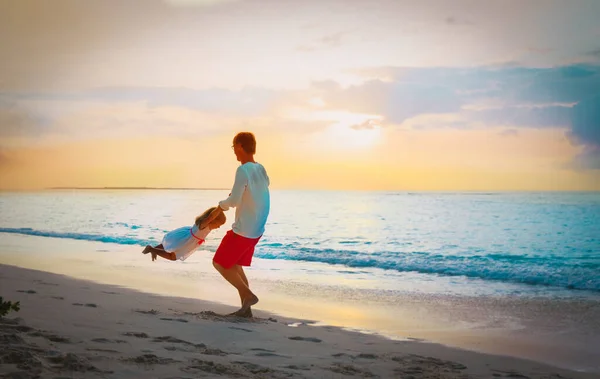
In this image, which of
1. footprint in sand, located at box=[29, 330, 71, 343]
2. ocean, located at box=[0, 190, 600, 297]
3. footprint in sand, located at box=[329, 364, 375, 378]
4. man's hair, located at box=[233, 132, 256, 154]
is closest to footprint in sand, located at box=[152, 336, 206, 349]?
footprint in sand, located at box=[29, 330, 71, 343]

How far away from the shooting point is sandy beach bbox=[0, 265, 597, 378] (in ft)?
12.8

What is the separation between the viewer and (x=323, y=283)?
33.5 ft

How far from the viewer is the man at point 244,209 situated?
Result: 603 centimetres

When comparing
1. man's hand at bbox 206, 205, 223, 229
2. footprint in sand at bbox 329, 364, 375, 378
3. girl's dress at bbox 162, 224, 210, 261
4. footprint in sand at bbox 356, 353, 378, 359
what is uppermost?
man's hand at bbox 206, 205, 223, 229

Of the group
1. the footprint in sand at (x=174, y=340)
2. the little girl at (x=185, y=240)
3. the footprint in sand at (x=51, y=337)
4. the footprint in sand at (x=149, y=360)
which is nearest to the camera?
the footprint in sand at (x=149, y=360)

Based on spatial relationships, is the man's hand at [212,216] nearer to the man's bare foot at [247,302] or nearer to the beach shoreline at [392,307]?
the man's bare foot at [247,302]

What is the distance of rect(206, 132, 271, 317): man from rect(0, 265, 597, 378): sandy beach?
59 cm

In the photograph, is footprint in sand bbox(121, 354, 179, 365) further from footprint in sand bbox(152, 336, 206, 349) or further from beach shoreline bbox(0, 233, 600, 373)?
beach shoreline bbox(0, 233, 600, 373)

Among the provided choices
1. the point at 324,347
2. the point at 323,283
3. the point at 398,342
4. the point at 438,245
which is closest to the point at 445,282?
the point at 323,283

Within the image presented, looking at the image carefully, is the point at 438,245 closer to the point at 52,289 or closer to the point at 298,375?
the point at 52,289

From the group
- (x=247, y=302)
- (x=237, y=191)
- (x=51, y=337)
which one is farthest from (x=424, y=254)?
(x=51, y=337)

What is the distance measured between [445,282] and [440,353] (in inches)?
235

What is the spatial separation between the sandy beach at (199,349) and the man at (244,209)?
0.59 m

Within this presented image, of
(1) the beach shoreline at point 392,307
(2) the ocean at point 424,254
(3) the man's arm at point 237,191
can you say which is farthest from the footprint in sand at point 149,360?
(2) the ocean at point 424,254
